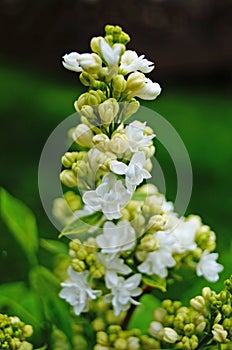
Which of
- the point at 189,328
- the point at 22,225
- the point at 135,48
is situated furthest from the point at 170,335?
the point at 135,48

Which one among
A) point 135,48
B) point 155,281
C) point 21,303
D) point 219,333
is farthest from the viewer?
point 135,48

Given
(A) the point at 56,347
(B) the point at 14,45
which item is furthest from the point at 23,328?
(B) the point at 14,45

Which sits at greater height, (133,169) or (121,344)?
(133,169)

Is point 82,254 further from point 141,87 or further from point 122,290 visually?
point 141,87

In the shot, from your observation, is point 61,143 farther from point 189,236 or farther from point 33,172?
point 33,172

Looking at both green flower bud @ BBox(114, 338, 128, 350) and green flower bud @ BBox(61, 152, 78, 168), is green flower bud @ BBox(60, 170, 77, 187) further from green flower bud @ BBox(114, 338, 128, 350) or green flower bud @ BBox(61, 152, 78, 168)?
A: green flower bud @ BBox(114, 338, 128, 350)
